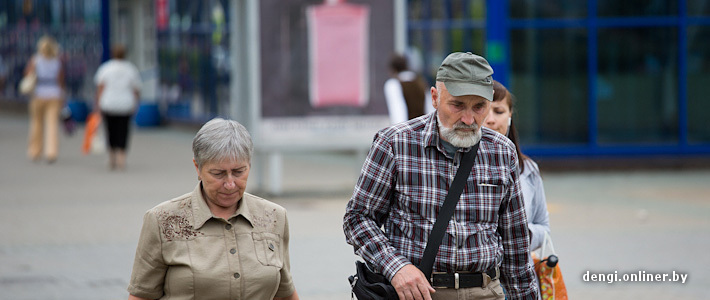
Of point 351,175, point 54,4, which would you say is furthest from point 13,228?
point 54,4

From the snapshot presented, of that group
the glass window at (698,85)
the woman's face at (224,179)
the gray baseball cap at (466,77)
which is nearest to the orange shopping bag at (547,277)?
the gray baseball cap at (466,77)

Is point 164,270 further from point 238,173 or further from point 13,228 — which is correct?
point 13,228

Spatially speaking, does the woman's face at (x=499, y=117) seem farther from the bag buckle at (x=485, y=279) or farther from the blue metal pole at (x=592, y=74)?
the blue metal pole at (x=592, y=74)

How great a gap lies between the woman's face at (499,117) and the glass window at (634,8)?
10983 mm

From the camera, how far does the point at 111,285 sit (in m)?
7.66

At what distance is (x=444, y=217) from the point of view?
3832mm

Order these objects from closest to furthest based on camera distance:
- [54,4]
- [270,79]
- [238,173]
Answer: [238,173], [270,79], [54,4]

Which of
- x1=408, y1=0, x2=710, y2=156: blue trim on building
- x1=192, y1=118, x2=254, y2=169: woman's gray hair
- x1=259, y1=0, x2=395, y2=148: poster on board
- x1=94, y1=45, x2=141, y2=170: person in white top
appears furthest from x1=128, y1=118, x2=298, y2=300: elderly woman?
x1=94, y1=45, x2=141, y2=170: person in white top

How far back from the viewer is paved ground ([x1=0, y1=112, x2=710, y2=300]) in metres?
7.79

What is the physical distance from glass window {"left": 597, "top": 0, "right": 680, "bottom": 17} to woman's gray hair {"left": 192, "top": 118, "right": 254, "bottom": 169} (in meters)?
12.4

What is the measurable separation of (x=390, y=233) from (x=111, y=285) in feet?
13.6

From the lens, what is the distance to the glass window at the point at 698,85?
15438mm

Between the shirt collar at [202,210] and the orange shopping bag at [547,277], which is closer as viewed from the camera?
the shirt collar at [202,210]

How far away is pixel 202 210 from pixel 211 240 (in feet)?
0.33
